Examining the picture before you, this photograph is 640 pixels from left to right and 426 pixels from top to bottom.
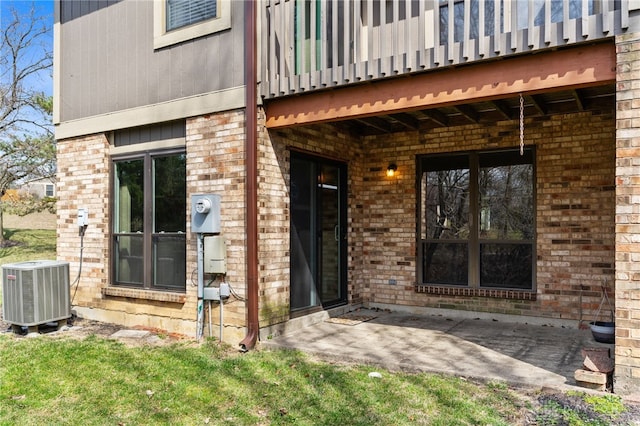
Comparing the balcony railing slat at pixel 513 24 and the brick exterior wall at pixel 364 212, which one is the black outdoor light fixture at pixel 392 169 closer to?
the brick exterior wall at pixel 364 212

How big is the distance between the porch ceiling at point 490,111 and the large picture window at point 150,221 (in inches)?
96.8

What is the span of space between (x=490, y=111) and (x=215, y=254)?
4.04m

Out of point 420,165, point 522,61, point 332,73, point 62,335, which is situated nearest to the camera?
point 522,61

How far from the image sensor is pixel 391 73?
477 cm

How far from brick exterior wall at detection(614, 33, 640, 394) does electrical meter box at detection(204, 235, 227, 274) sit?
3.89m

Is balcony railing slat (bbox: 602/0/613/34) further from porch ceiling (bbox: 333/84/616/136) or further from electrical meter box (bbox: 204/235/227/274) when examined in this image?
electrical meter box (bbox: 204/235/227/274)

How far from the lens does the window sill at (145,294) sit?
6.05 metres

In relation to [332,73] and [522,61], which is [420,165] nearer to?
[332,73]

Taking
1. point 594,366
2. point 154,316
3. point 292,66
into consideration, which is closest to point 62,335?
point 154,316

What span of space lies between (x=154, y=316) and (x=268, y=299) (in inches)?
69.7

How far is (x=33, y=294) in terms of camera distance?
240 inches

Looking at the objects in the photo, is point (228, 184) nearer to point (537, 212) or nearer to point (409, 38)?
point (409, 38)

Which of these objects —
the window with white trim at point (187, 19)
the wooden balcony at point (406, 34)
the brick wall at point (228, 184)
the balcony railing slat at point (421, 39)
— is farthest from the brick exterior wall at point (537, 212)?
the balcony railing slat at point (421, 39)

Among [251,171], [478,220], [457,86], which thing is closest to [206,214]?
[251,171]
